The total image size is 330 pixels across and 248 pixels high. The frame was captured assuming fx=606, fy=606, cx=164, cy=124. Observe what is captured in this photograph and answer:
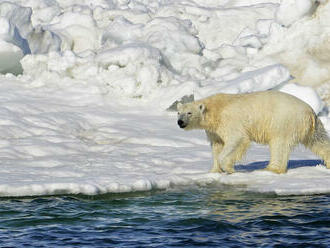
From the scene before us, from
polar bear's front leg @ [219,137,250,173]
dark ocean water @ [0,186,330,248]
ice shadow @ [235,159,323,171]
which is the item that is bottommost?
dark ocean water @ [0,186,330,248]

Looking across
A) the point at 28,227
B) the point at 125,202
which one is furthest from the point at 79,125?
the point at 28,227

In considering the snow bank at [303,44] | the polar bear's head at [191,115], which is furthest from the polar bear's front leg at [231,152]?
the snow bank at [303,44]

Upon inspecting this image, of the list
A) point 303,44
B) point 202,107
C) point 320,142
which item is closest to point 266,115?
point 202,107

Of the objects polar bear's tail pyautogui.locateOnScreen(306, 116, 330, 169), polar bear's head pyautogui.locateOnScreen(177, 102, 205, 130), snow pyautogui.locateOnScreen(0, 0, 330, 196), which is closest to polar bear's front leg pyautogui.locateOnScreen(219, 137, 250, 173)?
snow pyautogui.locateOnScreen(0, 0, 330, 196)

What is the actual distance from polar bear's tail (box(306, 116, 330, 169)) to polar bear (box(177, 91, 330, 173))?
23mm

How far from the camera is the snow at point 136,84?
30.6 feet

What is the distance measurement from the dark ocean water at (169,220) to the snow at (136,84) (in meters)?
0.50

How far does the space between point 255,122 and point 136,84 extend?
24.0 ft

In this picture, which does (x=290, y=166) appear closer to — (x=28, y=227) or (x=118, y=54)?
(x=28, y=227)

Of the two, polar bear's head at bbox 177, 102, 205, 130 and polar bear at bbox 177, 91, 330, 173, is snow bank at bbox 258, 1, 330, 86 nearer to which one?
Answer: polar bear at bbox 177, 91, 330, 173

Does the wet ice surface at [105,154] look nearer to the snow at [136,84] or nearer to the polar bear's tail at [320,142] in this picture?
the snow at [136,84]

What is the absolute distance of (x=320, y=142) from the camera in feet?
31.8

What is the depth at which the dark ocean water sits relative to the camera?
5957mm

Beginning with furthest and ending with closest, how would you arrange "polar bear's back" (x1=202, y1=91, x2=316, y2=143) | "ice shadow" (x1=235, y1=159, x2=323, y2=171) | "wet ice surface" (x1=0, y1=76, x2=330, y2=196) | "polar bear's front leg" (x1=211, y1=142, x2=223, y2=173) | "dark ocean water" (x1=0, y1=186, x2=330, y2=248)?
"ice shadow" (x1=235, y1=159, x2=323, y2=171) → "polar bear's front leg" (x1=211, y1=142, x2=223, y2=173) → "polar bear's back" (x1=202, y1=91, x2=316, y2=143) → "wet ice surface" (x1=0, y1=76, x2=330, y2=196) → "dark ocean water" (x1=0, y1=186, x2=330, y2=248)
